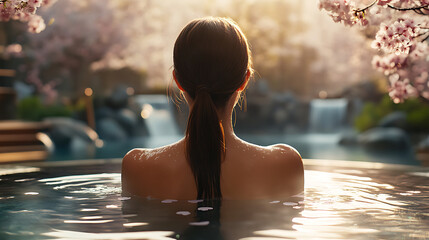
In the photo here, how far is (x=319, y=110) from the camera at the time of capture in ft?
90.4

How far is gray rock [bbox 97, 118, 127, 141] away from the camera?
21.7 m

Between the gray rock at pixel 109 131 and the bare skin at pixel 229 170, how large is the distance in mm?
19020

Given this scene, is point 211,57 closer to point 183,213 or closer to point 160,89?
point 183,213

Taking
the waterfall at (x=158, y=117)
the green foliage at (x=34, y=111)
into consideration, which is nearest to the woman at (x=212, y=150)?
the green foliage at (x=34, y=111)

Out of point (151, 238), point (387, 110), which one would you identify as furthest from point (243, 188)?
point (387, 110)

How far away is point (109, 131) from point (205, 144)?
19581 millimetres

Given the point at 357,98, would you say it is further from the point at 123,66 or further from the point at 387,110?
the point at 123,66

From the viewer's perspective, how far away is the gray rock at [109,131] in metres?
21.7

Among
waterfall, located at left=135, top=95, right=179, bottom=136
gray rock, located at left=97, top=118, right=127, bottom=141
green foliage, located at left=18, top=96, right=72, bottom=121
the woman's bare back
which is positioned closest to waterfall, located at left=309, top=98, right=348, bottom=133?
waterfall, located at left=135, top=95, right=179, bottom=136

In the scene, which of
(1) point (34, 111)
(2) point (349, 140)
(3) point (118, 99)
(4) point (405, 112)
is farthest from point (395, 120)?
(1) point (34, 111)

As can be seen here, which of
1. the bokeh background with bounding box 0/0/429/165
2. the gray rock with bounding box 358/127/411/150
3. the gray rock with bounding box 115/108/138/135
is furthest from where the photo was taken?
the gray rock with bounding box 115/108/138/135

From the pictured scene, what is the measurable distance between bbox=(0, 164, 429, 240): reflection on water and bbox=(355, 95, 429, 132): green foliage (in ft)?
52.1

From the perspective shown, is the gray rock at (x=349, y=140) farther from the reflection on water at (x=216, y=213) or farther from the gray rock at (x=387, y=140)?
the reflection on water at (x=216, y=213)

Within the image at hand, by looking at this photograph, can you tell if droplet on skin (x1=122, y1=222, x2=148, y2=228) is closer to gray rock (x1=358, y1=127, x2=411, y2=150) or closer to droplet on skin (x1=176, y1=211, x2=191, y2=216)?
droplet on skin (x1=176, y1=211, x2=191, y2=216)
